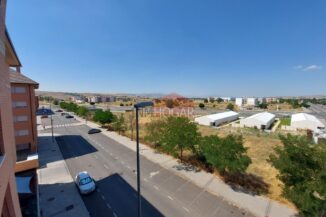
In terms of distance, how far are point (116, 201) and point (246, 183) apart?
1247 centimetres

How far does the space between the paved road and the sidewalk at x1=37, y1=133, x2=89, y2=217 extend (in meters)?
0.78

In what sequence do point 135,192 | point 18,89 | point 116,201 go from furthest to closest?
point 18,89 < point 135,192 < point 116,201

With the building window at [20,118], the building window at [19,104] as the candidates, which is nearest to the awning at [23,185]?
the building window at [20,118]

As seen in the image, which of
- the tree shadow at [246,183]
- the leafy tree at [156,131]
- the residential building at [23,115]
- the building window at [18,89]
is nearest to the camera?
the tree shadow at [246,183]

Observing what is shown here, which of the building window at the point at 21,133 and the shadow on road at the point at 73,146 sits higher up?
the building window at the point at 21,133

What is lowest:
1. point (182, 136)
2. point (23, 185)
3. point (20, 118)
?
point (23, 185)

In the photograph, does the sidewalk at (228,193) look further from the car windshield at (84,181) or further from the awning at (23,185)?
the awning at (23,185)

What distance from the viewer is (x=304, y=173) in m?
11.4

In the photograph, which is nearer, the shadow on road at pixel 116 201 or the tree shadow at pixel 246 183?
the shadow on road at pixel 116 201

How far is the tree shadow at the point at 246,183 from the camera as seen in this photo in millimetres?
16625

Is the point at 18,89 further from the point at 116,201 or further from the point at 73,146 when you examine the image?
the point at 116,201

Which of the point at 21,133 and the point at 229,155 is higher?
the point at 21,133

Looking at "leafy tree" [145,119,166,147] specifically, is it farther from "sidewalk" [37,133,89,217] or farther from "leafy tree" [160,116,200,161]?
"sidewalk" [37,133,89,217]

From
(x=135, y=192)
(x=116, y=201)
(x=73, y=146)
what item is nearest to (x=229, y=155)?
(x=135, y=192)
